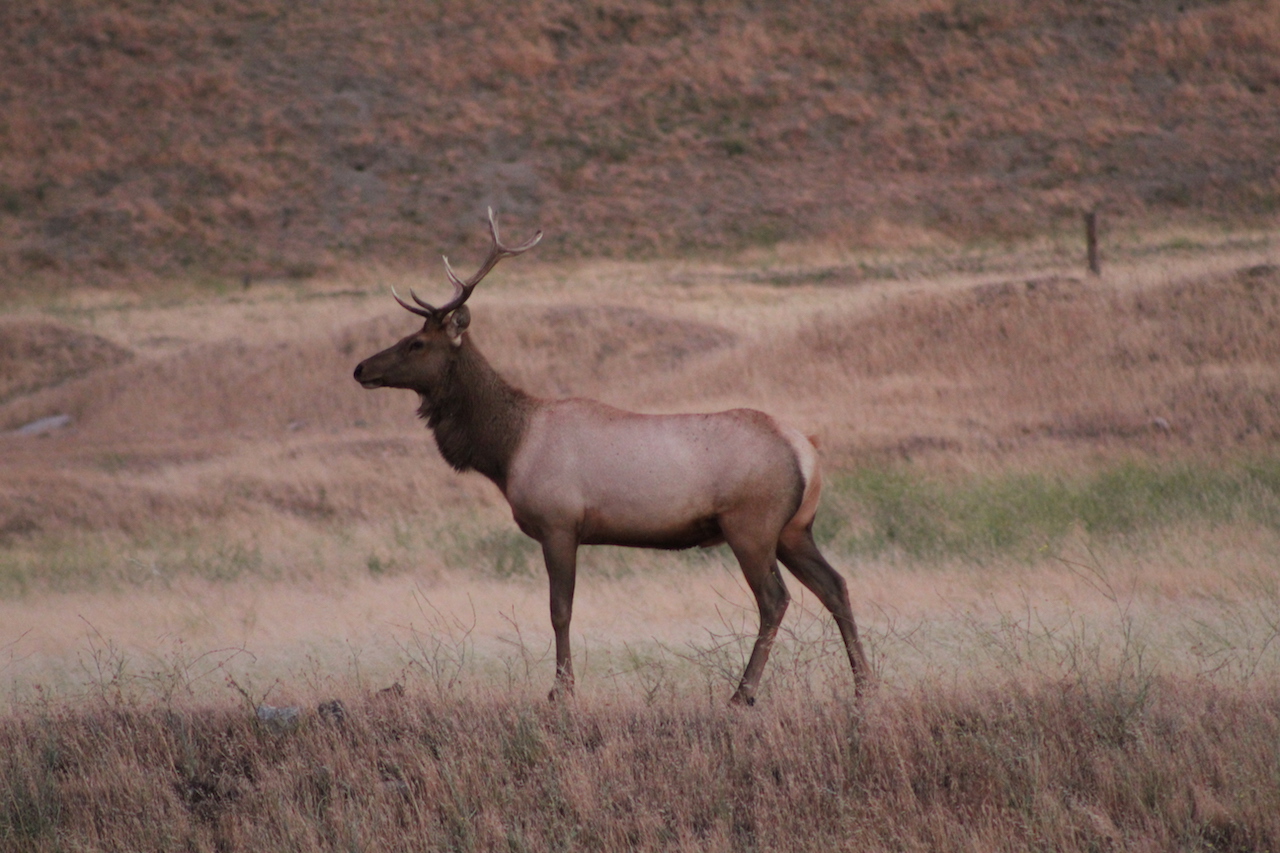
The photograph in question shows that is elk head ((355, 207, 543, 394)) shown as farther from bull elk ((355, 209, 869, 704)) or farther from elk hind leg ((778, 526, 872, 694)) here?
elk hind leg ((778, 526, 872, 694))

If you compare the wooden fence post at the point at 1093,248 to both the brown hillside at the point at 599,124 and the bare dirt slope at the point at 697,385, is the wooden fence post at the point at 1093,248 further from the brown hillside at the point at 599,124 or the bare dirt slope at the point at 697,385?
the brown hillside at the point at 599,124

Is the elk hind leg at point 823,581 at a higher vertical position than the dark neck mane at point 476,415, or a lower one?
lower

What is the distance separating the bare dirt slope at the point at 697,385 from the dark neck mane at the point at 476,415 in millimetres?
8751

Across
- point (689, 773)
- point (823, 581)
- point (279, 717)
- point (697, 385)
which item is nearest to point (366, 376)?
Result: point (279, 717)

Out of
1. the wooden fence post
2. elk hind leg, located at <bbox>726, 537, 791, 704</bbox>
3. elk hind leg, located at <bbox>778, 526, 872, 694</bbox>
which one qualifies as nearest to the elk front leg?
elk hind leg, located at <bbox>726, 537, 791, 704</bbox>

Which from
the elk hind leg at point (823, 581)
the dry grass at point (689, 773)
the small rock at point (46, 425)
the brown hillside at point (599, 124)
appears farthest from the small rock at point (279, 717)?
the brown hillside at point (599, 124)

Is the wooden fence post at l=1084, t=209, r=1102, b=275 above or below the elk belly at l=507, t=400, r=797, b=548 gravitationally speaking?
below

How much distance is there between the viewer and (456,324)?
7.70 meters

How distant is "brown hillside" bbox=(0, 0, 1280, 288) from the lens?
45.5 meters

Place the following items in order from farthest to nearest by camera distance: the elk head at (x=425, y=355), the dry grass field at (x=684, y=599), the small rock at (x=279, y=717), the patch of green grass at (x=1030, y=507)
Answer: the patch of green grass at (x=1030, y=507), the elk head at (x=425, y=355), the small rock at (x=279, y=717), the dry grass field at (x=684, y=599)

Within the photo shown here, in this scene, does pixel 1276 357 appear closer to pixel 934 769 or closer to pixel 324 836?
pixel 934 769

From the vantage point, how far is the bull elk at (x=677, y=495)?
6.89m

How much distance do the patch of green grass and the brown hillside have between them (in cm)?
2850

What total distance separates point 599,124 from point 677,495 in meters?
47.3
